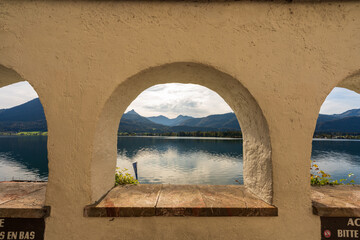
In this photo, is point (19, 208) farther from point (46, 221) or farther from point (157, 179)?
point (157, 179)

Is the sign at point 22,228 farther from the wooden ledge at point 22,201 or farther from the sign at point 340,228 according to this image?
the sign at point 340,228

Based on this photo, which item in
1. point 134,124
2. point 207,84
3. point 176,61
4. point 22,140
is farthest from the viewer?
point 134,124

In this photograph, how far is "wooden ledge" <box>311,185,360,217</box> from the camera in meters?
2.10

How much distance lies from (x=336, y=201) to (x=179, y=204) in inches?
82.7

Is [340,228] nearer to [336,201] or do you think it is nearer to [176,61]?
[336,201]

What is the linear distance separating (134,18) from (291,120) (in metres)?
2.45

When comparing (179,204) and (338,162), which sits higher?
(179,204)

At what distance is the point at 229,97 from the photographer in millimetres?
2852

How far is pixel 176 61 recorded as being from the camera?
2.22 metres

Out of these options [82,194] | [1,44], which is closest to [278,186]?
[82,194]

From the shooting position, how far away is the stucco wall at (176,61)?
2.14 metres

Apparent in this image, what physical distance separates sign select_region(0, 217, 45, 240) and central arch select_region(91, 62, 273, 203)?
717mm

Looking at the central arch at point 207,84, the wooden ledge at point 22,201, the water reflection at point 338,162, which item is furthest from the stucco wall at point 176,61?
the water reflection at point 338,162

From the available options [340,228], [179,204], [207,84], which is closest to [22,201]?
[179,204]
